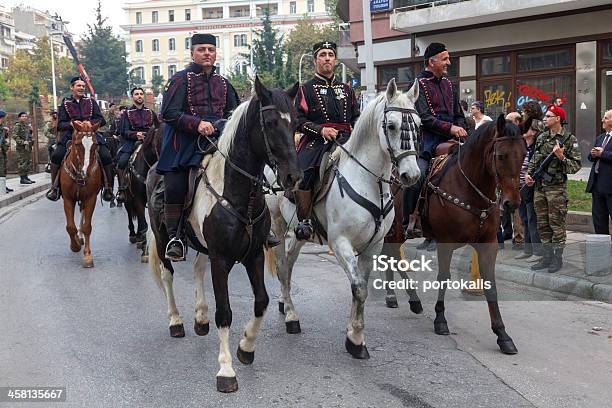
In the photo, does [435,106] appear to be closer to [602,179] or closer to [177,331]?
[602,179]

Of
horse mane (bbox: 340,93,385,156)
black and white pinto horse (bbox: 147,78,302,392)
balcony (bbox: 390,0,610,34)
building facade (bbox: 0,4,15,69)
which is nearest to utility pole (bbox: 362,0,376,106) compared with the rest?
balcony (bbox: 390,0,610,34)

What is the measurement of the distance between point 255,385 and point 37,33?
13240 cm

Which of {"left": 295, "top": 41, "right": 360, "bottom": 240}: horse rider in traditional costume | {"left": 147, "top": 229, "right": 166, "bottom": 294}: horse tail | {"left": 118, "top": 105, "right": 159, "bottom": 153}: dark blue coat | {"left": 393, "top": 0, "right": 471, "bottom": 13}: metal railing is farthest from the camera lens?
{"left": 393, "top": 0, "right": 471, "bottom": 13}: metal railing

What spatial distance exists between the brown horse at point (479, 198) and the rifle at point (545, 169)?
258 centimetres

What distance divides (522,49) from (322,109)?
15812 mm

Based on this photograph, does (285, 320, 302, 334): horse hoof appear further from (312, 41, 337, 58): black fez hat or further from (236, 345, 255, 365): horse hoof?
(312, 41, 337, 58): black fez hat

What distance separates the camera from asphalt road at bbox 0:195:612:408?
4.83 metres

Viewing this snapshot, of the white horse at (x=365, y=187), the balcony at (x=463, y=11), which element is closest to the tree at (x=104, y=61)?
the balcony at (x=463, y=11)

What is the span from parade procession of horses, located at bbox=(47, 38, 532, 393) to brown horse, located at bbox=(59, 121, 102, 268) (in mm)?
3947

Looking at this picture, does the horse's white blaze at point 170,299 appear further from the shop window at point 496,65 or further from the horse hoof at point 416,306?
the shop window at point 496,65

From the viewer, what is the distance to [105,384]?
5.04m

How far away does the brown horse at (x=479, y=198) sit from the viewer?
5879 mm

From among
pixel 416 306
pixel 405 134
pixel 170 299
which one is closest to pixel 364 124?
pixel 405 134

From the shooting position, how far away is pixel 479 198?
20.8ft
